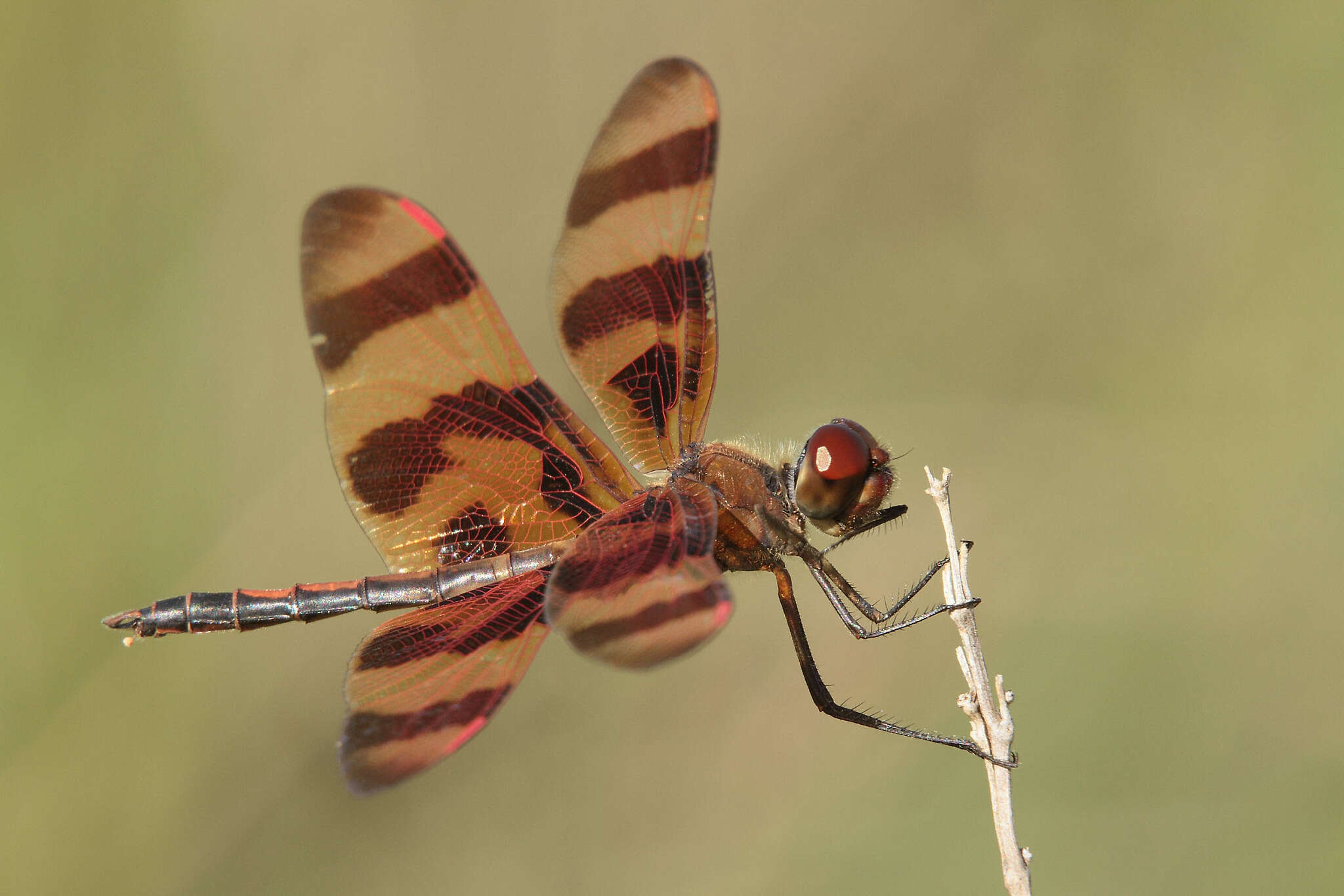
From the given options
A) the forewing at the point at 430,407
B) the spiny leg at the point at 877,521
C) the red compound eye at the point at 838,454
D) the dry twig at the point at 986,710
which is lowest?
the dry twig at the point at 986,710

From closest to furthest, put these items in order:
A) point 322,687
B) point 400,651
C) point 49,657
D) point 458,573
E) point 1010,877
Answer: point 1010,877 < point 400,651 < point 458,573 < point 49,657 < point 322,687

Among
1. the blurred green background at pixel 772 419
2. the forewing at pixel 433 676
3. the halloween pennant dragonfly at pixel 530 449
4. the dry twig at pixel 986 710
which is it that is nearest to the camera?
the dry twig at pixel 986 710

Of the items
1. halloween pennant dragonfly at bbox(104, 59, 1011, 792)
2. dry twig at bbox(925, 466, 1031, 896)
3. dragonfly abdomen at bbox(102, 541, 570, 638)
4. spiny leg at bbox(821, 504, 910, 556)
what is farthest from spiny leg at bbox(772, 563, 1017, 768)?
dragonfly abdomen at bbox(102, 541, 570, 638)

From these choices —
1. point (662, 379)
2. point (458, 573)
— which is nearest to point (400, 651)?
point (458, 573)

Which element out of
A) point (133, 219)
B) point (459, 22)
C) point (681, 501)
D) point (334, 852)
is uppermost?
point (459, 22)

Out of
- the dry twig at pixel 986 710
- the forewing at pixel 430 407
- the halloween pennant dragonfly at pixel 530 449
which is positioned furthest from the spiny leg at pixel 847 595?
the forewing at pixel 430 407

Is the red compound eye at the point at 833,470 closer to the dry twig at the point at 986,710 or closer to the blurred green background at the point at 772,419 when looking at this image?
the dry twig at the point at 986,710

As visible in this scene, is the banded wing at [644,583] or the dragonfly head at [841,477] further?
the dragonfly head at [841,477]

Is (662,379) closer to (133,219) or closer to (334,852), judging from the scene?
(334,852)
